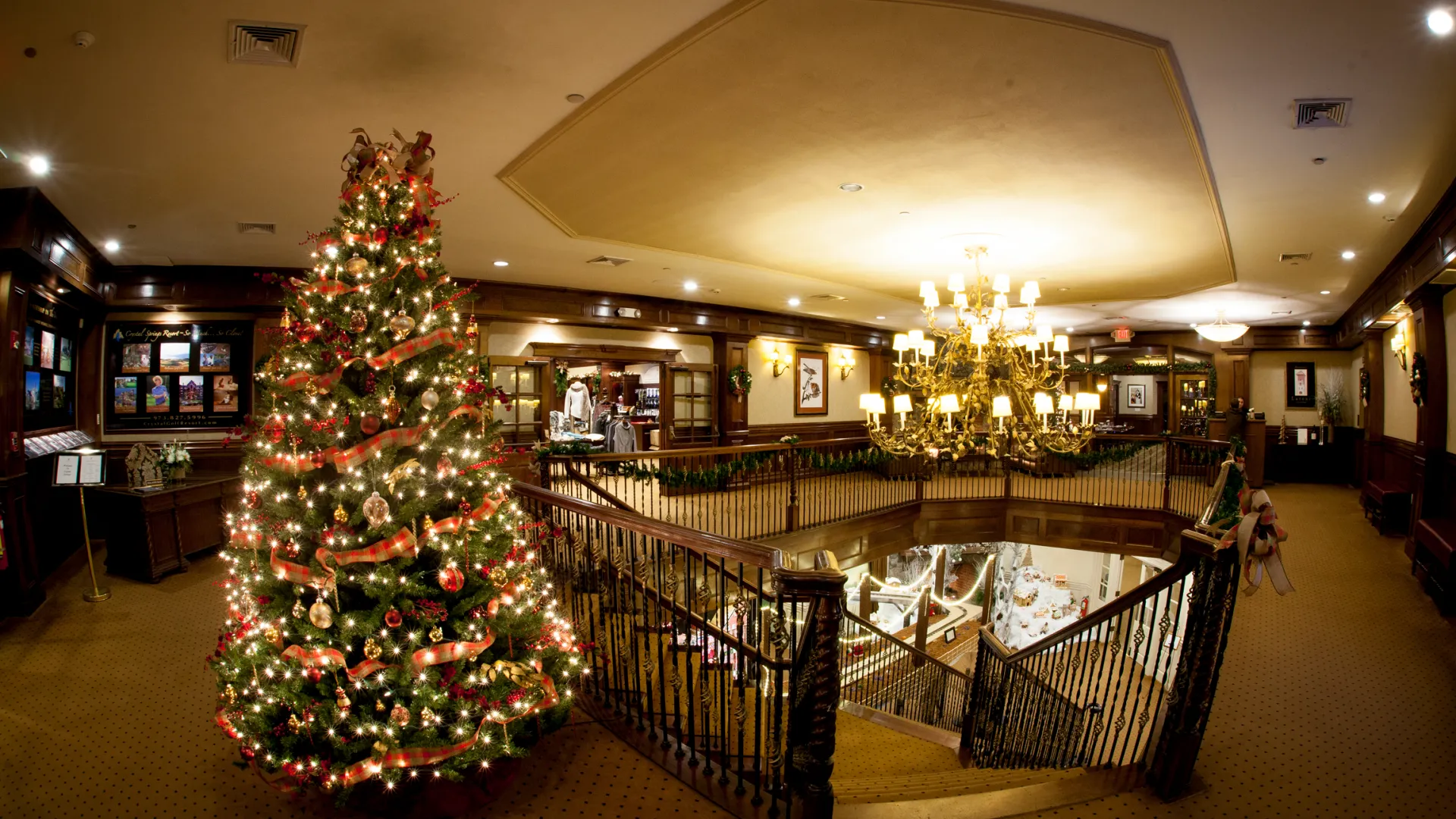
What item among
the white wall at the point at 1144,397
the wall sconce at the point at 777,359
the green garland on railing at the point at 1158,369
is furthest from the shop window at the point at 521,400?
the white wall at the point at 1144,397

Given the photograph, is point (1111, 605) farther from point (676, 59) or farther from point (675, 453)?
point (675, 453)

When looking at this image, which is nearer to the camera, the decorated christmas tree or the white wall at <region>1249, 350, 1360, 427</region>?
the decorated christmas tree

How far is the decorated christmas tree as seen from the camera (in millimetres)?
2232

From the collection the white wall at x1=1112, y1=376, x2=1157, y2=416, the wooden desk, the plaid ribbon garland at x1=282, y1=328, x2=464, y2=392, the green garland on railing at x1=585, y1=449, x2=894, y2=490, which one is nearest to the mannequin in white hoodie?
the green garland on railing at x1=585, y1=449, x2=894, y2=490

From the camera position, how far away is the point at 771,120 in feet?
11.0

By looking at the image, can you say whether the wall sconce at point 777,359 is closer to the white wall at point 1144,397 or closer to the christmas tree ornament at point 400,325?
the christmas tree ornament at point 400,325

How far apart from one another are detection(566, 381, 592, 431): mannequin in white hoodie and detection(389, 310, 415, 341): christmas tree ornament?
8.65m

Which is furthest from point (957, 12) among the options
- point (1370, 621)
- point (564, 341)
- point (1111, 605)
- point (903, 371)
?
point (564, 341)

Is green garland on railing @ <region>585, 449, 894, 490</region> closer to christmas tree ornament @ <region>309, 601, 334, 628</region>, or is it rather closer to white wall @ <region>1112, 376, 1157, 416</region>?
christmas tree ornament @ <region>309, 601, 334, 628</region>

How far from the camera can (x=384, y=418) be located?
232 cm

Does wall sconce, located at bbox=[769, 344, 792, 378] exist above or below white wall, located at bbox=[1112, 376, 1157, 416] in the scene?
above

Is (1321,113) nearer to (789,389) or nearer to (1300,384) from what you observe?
(789,389)

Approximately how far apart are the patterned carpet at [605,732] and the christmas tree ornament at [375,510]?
3.80 ft

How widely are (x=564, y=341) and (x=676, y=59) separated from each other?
6674 mm
